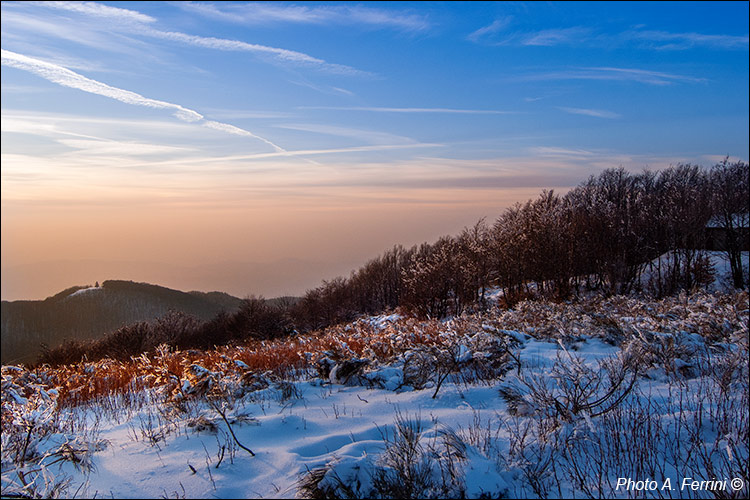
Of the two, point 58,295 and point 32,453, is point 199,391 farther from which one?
point 58,295

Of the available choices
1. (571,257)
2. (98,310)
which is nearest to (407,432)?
(571,257)

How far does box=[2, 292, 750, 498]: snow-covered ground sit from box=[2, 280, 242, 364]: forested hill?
48.1ft

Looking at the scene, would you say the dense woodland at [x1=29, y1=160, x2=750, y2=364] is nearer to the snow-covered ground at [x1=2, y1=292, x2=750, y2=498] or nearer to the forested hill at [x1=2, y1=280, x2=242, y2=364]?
the forested hill at [x1=2, y1=280, x2=242, y2=364]

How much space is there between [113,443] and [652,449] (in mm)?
4965

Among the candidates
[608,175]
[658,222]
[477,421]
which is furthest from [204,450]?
[608,175]

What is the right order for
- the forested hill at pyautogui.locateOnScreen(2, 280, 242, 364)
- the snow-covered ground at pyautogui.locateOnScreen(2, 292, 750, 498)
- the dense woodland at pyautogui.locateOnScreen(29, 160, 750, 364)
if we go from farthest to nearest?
the forested hill at pyautogui.locateOnScreen(2, 280, 242, 364) < the dense woodland at pyautogui.locateOnScreen(29, 160, 750, 364) < the snow-covered ground at pyautogui.locateOnScreen(2, 292, 750, 498)

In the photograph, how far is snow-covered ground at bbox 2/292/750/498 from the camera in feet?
10.8

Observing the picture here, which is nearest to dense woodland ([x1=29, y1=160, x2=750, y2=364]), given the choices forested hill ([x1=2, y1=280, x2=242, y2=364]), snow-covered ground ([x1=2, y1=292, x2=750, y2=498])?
forested hill ([x1=2, y1=280, x2=242, y2=364])

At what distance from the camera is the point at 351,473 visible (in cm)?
332

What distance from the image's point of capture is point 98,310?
24.2m

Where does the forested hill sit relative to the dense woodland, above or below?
below

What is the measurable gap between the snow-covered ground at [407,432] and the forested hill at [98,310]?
48.1 feet

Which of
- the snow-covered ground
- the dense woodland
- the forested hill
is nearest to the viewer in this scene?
the snow-covered ground

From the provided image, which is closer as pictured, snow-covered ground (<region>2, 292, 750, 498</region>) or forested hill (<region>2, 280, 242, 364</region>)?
snow-covered ground (<region>2, 292, 750, 498</region>)
